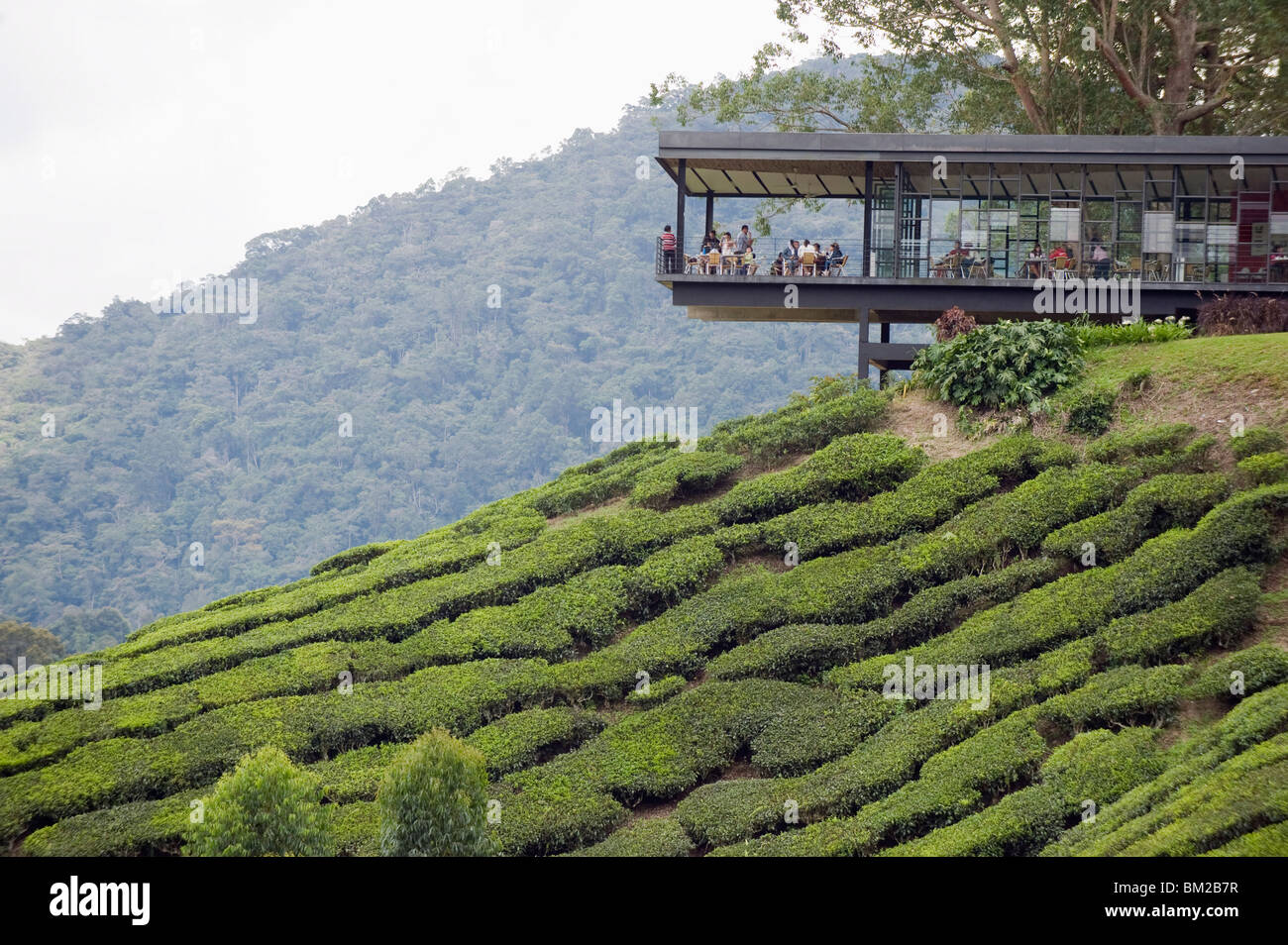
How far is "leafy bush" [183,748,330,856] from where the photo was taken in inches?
452

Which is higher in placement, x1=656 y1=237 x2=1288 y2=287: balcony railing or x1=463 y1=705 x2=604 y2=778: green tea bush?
x1=656 y1=237 x2=1288 y2=287: balcony railing

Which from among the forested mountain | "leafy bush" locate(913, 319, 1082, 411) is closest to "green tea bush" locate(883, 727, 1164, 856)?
"leafy bush" locate(913, 319, 1082, 411)

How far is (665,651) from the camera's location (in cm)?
1562

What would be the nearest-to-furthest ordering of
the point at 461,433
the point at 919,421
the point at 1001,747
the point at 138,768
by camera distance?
the point at 1001,747 → the point at 138,768 → the point at 919,421 → the point at 461,433

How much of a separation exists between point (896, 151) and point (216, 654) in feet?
46.4

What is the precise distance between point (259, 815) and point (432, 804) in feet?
5.23

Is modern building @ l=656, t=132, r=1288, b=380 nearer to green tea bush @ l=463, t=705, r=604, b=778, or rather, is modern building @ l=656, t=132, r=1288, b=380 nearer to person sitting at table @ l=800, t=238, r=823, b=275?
person sitting at table @ l=800, t=238, r=823, b=275

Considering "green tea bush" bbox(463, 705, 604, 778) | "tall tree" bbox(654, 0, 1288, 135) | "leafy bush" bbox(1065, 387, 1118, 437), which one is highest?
"tall tree" bbox(654, 0, 1288, 135)

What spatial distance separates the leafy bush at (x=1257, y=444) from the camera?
50.1 ft

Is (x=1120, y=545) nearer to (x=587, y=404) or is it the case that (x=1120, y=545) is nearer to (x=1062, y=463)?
(x=1062, y=463)

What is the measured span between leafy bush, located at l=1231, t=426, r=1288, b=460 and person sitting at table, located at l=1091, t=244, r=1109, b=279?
8129 mm

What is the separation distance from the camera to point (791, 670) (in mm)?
15031

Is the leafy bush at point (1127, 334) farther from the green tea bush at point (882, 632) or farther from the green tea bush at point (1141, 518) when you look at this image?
the green tea bush at point (882, 632)
